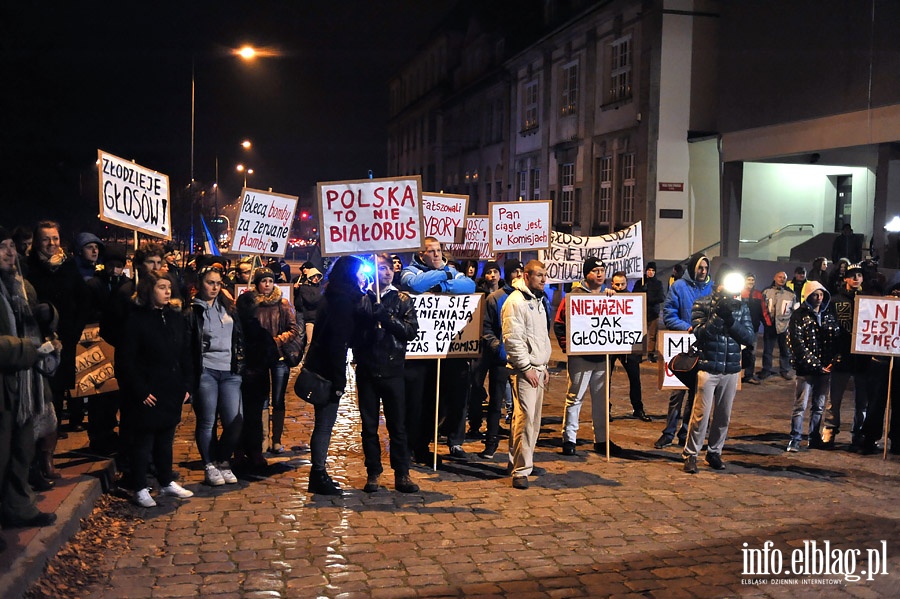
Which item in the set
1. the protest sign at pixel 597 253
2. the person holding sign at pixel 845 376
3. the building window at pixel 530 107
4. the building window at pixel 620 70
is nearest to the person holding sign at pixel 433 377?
the person holding sign at pixel 845 376

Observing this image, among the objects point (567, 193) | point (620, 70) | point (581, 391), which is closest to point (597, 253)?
point (581, 391)

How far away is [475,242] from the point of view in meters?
16.8

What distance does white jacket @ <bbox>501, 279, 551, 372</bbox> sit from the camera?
8.41 meters

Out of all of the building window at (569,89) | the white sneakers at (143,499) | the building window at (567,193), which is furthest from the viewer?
the building window at (567,193)

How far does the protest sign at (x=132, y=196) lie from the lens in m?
10.2

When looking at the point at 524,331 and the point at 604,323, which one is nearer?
the point at 524,331

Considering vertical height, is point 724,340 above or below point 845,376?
above

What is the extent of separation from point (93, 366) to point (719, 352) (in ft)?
20.3

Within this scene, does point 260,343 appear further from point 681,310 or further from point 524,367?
point 681,310

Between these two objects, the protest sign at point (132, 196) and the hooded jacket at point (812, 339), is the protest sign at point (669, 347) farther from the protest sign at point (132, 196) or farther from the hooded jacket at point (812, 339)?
the protest sign at point (132, 196)

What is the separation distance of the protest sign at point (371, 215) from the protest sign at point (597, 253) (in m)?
5.94

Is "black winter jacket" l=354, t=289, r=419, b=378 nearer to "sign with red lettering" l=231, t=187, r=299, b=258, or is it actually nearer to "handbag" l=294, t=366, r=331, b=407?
"handbag" l=294, t=366, r=331, b=407

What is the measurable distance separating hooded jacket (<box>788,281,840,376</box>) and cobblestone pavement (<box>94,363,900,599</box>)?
981mm

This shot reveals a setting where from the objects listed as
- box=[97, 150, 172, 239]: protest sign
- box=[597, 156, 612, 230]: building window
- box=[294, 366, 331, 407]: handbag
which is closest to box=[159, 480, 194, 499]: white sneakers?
box=[294, 366, 331, 407]: handbag
